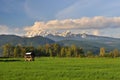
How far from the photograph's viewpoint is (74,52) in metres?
195

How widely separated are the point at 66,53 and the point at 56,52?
9255mm

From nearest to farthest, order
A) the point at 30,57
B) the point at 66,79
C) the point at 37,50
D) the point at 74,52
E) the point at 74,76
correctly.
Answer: the point at 66,79, the point at 74,76, the point at 30,57, the point at 37,50, the point at 74,52

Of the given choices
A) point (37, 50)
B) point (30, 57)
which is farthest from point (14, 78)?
point (37, 50)

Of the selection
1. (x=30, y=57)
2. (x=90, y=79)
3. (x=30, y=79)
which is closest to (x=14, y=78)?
(x=30, y=79)

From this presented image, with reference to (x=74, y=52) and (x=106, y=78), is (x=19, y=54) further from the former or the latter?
(x=106, y=78)

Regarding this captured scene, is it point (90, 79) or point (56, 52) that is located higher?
point (56, 52)

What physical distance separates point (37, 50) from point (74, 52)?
24886mm

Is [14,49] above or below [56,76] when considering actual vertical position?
above

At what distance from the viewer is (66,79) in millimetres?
32281

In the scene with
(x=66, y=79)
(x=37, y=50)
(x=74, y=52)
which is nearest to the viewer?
(x=66, y=79)

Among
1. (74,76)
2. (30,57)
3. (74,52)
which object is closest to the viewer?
(74,76)

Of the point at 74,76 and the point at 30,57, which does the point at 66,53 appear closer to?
the point at 30,57

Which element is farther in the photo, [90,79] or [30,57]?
[30,57]

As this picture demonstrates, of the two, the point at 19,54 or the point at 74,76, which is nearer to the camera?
the point at 74,76
